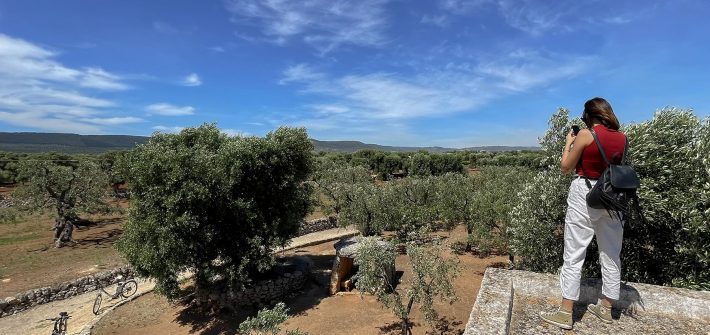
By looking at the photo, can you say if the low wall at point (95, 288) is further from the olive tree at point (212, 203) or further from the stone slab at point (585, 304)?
the stone slab at point (585, 304)

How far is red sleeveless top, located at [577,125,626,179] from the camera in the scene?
5277mm

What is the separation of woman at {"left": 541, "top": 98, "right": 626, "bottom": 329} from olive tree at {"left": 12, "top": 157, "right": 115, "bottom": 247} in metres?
33.5

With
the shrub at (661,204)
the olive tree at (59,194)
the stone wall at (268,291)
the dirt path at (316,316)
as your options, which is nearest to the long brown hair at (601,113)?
the shrub at (661,204)

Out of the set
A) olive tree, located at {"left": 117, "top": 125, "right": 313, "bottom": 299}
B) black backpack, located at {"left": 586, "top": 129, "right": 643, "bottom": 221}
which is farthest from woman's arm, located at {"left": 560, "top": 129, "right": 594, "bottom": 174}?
olive tree, located at {"left": 117, "top": 125, "right": 313, "bottom": 299}

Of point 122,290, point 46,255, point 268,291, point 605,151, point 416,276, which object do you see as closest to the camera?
point 605,151

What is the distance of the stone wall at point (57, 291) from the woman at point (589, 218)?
2415cm

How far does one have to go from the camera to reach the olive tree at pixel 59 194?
28297 millimetres

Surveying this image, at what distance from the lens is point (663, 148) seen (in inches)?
322

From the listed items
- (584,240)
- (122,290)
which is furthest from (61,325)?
(584,240)

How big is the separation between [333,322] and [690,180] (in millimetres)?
12658

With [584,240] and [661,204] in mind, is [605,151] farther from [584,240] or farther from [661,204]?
[661,204]

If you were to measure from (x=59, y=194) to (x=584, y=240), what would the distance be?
35.4 meters

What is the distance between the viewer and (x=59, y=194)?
29.4 metres

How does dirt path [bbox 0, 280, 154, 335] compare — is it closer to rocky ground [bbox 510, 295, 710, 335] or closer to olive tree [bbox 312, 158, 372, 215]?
olive tree [bbox 312, 158, 372, 215]
